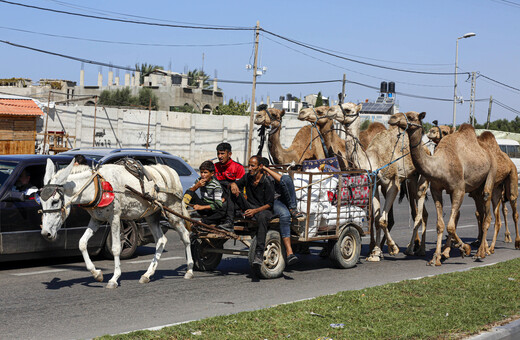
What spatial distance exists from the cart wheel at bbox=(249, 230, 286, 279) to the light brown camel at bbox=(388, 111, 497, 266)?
3.71 metres

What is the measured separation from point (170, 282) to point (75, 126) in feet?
103

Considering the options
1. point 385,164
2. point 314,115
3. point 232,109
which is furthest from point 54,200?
point 232,109

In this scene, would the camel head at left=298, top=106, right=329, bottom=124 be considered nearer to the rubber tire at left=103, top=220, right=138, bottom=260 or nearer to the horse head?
the rubber tire at left=103, top=220, right=138, bottom=260

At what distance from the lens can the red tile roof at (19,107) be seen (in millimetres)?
35031

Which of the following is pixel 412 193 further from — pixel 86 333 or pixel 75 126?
pixel 75 126

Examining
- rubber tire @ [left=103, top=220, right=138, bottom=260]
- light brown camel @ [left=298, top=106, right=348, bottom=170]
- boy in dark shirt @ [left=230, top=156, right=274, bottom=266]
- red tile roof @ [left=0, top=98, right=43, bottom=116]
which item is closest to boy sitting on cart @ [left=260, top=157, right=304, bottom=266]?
boy in dark shirt @ [left=230, top=156, right=274, bottom=266]

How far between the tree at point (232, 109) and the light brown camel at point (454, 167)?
63.0m

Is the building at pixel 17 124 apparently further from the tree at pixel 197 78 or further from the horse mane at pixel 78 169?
the tree at pixel 197 78

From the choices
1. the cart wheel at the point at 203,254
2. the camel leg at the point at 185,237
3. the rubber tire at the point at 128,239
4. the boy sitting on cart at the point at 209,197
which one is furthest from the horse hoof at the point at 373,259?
the rubber tire at the point at 128,239

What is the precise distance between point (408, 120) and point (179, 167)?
5690 mm

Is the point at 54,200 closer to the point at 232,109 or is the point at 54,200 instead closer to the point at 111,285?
the point at 111,285

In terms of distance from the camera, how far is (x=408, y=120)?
13.3m

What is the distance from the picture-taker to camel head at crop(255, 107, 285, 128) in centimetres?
1504

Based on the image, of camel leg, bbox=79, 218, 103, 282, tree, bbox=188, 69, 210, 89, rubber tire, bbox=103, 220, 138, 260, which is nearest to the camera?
camel leg, bbox=79, 218, 103, 282
